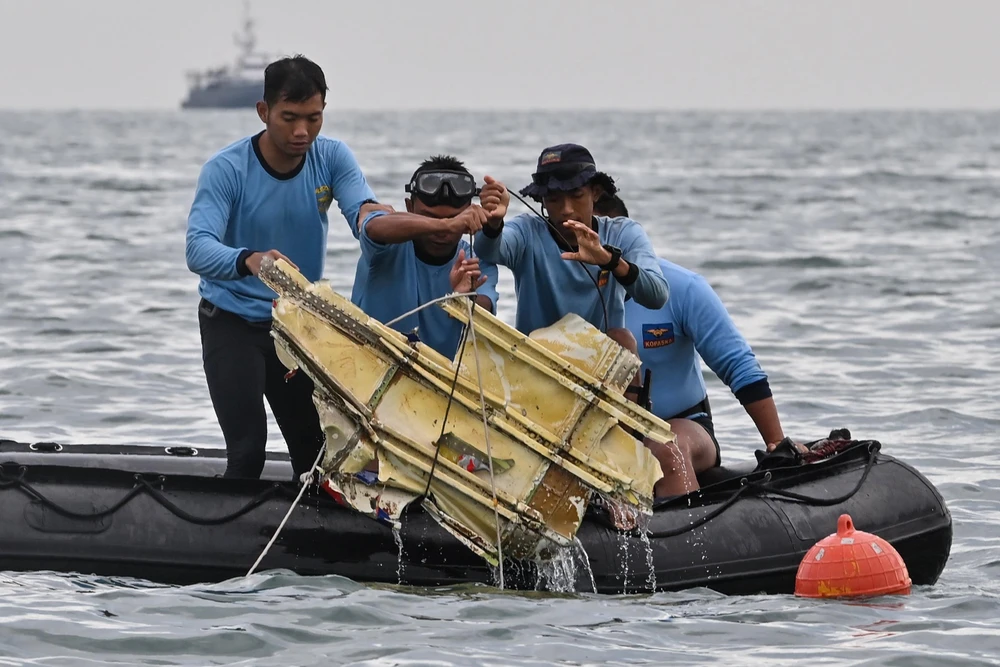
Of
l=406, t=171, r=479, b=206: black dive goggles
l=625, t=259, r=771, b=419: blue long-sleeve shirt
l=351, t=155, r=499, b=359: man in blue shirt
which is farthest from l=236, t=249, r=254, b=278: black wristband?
l=625, t=259, r=771, b=419: blue long-sleeve shirt

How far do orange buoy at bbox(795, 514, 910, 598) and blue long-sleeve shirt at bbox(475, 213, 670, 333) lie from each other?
127cm

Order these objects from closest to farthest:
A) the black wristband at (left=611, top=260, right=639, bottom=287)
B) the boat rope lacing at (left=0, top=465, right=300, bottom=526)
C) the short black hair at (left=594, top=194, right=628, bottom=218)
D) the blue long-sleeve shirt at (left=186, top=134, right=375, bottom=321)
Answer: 1. the black wristband at (left=611, top=260, right=639, bottom=287)
2. the blue long-sleeve shirt at (left=186, top=134, right=375, bottom=321)
3. the boat rope lacing at (left=0, top=465, right=300, bottom=526)
4. the short black hair at (left=594, top=194, right=628, bottom=218)

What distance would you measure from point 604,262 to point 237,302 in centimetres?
160

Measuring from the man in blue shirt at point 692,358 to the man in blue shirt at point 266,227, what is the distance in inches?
60.2

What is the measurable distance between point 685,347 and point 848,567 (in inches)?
54.4

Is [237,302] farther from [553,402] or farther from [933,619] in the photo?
[933,619]

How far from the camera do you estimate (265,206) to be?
22.9 ft

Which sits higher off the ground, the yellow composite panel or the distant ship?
the distant ship

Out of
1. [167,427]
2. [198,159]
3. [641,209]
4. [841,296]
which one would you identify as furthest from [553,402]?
[198,159]

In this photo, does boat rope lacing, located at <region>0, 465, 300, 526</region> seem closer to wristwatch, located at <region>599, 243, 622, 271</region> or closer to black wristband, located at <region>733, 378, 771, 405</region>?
wristwatch, located at <region>599, 243, 622, 271</region>

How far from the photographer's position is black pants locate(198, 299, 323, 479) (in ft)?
23.0

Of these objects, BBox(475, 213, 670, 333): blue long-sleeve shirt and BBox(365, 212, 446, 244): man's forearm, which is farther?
BBox(475, 213, 670, 333): blue long-sleeve shirt

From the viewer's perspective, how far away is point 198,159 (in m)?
55.8

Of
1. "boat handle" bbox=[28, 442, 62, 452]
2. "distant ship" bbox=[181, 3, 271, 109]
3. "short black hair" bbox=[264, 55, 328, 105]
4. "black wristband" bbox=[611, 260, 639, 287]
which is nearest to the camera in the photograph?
"black wristband" bbox=[611, 260, 639, 287]
